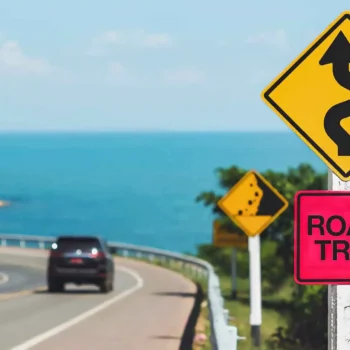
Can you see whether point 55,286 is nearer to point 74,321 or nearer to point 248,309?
point 248,309

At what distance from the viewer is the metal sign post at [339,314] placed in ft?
26.3

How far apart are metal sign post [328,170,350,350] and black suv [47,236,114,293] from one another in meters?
25.4

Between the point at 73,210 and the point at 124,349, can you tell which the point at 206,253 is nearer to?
the point at 124,349

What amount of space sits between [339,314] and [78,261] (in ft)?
83.9

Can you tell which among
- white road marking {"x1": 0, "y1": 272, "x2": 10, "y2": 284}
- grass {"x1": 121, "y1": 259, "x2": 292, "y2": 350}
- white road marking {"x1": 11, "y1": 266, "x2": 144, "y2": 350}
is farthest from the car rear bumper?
white road marking {"x1": 0, "y1": 272, "x2": 10, "y2": 284}

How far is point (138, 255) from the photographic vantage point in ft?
205

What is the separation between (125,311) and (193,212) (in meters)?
171

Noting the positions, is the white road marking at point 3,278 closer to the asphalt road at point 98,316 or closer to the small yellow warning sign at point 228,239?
the asphalt road at point 98,316

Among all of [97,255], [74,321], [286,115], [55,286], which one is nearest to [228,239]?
[97,255]

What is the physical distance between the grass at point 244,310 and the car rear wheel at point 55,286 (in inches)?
149

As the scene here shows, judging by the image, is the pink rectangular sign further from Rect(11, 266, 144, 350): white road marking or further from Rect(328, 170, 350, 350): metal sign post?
Rect(11, 266, 144, 350): white road marking

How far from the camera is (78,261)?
33.4 metres

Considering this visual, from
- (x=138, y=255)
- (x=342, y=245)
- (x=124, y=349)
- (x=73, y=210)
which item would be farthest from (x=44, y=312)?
(x=73, y=210)

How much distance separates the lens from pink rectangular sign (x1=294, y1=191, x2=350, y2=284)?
8.03 metres
